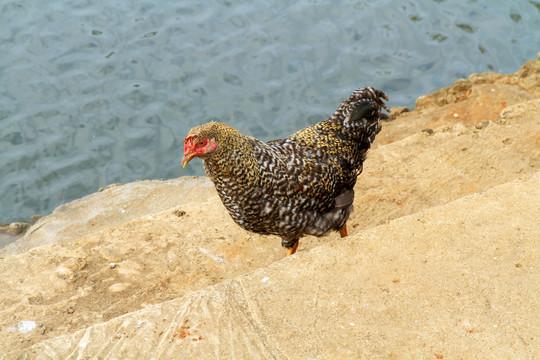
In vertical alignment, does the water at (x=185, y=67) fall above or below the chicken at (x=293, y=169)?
below

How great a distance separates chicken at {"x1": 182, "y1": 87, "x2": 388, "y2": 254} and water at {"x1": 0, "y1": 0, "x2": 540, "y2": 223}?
460 cm

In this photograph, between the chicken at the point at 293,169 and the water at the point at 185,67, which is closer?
the chicken at the point at 293,169

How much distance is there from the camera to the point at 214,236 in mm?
5941

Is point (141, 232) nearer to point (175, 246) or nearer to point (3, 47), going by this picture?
point (175, 246)

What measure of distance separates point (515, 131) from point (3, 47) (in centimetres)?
1000

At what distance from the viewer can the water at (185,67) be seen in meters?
9.70

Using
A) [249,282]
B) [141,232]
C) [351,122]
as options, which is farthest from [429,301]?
[141,232]

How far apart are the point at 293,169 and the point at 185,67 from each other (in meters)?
6.79

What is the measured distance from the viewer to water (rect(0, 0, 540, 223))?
382 inches

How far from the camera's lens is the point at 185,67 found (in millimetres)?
10922

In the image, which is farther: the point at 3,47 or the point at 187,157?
the point at 3,47

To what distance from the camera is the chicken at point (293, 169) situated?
4.41 m

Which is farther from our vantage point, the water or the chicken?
the water

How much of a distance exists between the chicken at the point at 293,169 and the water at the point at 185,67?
15.1 ft
